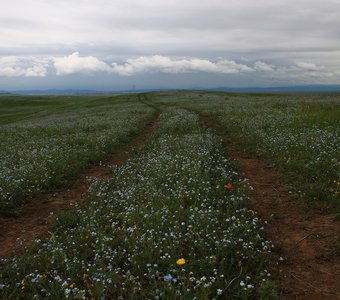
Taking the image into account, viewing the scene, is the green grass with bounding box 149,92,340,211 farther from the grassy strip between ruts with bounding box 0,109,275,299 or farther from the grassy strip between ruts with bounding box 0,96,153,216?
the grassy strip between ruts with bounding box 0,96,153,216

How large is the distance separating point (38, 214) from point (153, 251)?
520cm

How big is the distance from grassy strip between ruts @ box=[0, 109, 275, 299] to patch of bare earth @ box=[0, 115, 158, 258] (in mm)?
703

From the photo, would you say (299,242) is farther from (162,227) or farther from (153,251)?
(153,251)

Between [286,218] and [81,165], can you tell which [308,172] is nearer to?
[286,218]

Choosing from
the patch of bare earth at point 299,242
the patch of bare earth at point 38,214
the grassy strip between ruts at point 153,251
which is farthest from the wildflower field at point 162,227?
the patch of bare earth at point 38,214

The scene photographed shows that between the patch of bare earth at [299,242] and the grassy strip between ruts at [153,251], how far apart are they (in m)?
0.39

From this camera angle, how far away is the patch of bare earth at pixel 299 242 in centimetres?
575

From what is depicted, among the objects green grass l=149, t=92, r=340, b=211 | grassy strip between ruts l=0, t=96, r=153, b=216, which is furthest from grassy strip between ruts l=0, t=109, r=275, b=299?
grassy strip between ruts l=0, t=96, r=153, b=216

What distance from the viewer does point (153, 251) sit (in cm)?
678

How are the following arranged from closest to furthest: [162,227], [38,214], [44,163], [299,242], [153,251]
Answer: [153,251] < [299,242] < [162,227] < [38,214] < [44,163]

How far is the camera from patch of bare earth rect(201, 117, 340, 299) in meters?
5.75

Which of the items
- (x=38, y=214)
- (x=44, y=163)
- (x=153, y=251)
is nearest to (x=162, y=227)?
(x=153, y=251)

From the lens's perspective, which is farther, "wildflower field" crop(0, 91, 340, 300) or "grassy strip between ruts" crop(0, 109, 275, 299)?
"wildflower field" crop(0, 91, 340, 300)

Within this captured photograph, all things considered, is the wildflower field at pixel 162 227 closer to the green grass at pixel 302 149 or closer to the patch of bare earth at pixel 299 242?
the green grass at pixel 302 149
